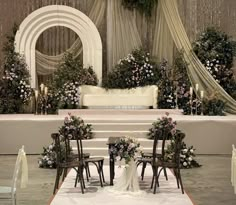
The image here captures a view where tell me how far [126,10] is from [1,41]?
11.5 feet

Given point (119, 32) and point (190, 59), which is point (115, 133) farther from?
point (119, 32)

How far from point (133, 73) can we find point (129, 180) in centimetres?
602

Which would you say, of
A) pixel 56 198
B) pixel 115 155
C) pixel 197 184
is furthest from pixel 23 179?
pixel 197 184

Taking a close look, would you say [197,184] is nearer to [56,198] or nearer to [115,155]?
[115,155]

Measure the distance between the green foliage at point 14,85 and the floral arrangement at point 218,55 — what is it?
14.5 feet

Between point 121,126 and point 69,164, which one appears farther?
point 121,126

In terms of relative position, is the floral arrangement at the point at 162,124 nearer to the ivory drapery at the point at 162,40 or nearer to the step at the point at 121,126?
the step at the point at 121,126

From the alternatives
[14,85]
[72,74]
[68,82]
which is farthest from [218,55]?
[14,85]

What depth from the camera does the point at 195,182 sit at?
8.36 metres

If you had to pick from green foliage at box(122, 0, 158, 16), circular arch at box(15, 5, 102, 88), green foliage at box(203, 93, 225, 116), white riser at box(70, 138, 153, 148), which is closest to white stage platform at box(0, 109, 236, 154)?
white riser at box(70, 138, 153, 148)

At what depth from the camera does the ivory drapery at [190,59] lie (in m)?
13.1

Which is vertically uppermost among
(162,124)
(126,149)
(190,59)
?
(190,59)

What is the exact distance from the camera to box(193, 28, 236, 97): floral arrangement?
13.3 meters

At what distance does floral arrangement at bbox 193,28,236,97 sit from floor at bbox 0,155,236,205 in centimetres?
316
